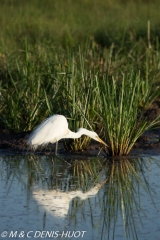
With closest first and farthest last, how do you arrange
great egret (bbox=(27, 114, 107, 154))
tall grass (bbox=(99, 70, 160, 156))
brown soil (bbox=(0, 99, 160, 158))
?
tall grass (bbox=(99, 70, 160, 156)) → great egret (bbox=(27, 114, 107, 154)) → brown soil (bbox=(0, 99, 160, 158))

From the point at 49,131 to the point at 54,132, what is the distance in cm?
8

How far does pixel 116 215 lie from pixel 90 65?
4.34m

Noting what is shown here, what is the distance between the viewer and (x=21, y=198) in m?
5.93

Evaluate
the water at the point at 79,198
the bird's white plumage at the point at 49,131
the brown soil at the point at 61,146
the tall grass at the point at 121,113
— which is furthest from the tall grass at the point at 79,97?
the water at the point at 79,198

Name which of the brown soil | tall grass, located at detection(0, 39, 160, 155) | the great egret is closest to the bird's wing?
the great egret

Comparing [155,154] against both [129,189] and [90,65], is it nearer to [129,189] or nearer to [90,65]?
[129,189]

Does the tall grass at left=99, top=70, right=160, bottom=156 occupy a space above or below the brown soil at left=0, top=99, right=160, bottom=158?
above

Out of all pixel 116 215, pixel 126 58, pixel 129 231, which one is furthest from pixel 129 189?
pixel 126 58

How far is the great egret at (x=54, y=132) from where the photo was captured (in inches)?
289

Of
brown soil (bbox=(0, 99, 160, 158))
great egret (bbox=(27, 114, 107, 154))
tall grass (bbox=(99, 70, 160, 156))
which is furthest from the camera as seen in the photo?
brown soil (bbox=(0, 99, 160, 158))

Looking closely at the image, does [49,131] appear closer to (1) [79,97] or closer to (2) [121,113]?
(1) [79,97]

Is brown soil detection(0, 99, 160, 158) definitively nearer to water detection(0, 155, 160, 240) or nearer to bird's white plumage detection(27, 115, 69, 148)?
water detection(0, 155, 160, 240)

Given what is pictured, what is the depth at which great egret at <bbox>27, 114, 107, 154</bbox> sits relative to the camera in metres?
7.35

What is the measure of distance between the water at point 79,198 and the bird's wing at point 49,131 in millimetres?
258
